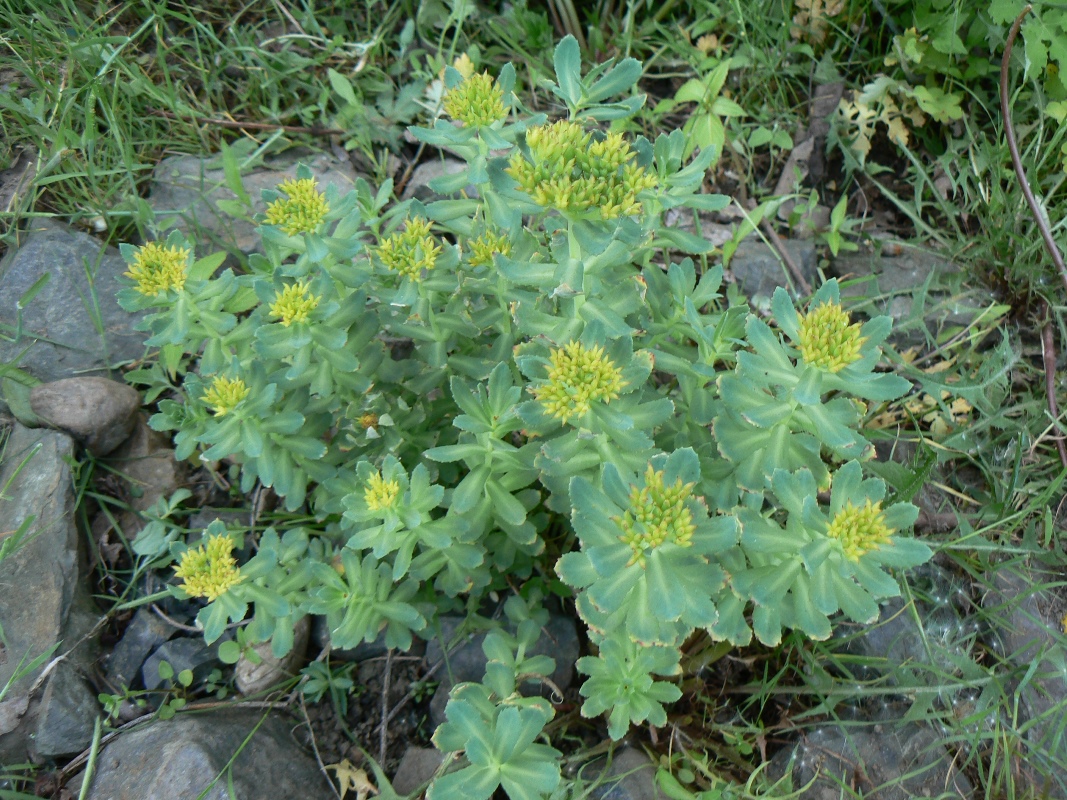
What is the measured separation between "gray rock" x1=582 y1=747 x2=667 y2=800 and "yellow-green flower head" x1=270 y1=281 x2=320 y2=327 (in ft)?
5.46

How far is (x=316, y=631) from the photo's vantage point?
10.1 feet

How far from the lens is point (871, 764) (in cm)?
261

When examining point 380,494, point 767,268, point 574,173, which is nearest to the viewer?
point 574,173

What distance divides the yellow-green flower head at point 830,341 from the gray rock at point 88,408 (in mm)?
2625

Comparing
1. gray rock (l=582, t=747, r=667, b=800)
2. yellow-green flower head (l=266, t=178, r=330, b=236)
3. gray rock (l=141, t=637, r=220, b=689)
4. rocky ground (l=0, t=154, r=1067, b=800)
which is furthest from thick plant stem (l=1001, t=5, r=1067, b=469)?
gray rock (l=141, t=637, r=220, b=689)

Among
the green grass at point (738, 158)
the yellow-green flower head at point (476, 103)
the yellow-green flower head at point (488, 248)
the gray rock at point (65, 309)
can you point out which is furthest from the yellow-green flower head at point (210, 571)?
the yellow-green flower head at point (476, 103)

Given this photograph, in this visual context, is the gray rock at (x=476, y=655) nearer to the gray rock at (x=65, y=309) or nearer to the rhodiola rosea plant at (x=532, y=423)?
the rhodiola rosea plant at (x=532, y=423)

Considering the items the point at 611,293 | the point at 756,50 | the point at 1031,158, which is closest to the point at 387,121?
the point at 756,50

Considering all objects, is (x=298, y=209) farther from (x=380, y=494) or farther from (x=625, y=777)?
(x=625, y=777)

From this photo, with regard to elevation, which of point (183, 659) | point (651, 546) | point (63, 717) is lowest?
point (183, 659)

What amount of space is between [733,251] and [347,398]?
1.81 meters

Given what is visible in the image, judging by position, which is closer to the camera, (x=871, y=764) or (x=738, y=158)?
(x=871, y=764)

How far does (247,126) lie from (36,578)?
2291 mm

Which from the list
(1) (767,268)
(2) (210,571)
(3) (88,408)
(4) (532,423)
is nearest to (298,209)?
(4) (532,423)
